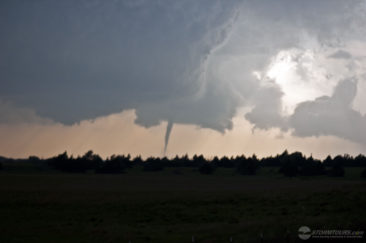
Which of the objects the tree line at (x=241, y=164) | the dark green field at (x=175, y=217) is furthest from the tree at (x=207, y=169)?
the dark green field at (x=175, y=217)

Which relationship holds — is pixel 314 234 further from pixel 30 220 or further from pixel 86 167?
pixel 86 167

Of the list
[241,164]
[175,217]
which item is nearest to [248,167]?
[241,164]

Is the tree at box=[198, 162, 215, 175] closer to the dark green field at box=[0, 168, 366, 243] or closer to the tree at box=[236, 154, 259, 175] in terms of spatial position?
the tree at box=[236, 154, 259, 175]

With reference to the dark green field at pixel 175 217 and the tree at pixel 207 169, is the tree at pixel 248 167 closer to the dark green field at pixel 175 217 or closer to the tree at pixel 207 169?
the tree at pixel 207 169

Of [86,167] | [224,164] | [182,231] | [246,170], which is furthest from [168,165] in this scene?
[182,231]

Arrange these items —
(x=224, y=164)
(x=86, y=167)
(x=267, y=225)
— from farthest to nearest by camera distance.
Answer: (x=224, y=164) < (x=86, y=167) < (x=267, y=225)

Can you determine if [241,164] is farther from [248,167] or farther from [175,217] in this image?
[175,217]

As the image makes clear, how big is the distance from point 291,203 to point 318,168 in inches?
3610

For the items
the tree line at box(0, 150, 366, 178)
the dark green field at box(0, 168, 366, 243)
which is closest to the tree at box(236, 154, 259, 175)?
the tree line at box(0, 150, 366, 178)

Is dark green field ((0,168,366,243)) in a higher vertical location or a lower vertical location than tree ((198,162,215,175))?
lower

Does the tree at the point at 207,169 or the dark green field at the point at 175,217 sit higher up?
the tree at the point at 207,169

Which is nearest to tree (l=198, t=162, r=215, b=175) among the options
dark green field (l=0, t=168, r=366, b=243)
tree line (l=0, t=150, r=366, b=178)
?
tree line (l=0, t=150, r=366, b=178)

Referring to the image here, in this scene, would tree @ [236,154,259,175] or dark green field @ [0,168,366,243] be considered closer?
dark green field @ [0,168,366,243]

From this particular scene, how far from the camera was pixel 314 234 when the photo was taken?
2509 cm
